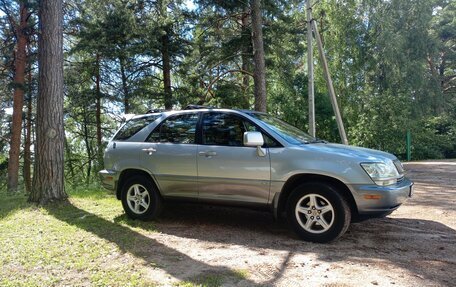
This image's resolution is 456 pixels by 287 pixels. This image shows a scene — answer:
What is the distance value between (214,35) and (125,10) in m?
4.04

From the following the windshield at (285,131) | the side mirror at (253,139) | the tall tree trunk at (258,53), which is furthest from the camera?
the tall tree trunk at (258,53)

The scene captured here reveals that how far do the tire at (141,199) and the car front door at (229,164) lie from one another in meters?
0.85

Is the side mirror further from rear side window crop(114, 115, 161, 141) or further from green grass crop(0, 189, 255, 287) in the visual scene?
rear side window crop(114, 115, 161, 141)

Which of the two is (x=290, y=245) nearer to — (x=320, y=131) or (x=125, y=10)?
(x=125, y=10)

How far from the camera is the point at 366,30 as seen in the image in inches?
933

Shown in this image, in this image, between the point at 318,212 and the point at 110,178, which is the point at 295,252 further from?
the point at 110,178

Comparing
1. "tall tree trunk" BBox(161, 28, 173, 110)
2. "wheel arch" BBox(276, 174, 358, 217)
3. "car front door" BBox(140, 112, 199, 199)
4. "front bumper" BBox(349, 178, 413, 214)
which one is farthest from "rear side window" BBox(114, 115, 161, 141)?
"tall tree trunk" BBox(161, 28, 173, 110)

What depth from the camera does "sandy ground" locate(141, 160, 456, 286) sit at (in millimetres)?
3678

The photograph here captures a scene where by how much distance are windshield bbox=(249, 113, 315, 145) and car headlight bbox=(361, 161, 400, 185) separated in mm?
994

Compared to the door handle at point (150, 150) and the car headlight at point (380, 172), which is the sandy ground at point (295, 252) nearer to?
the car headlight at point (380, 172)

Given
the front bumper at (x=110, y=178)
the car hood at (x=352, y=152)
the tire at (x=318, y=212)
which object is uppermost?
the car hood at (x=352, y=152)

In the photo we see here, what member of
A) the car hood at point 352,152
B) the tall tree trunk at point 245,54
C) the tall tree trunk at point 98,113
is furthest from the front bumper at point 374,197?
the tall tree trunk at point 98,113

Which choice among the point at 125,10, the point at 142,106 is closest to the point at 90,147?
the point at 142,106

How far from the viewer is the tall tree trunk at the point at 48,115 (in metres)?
7.47
